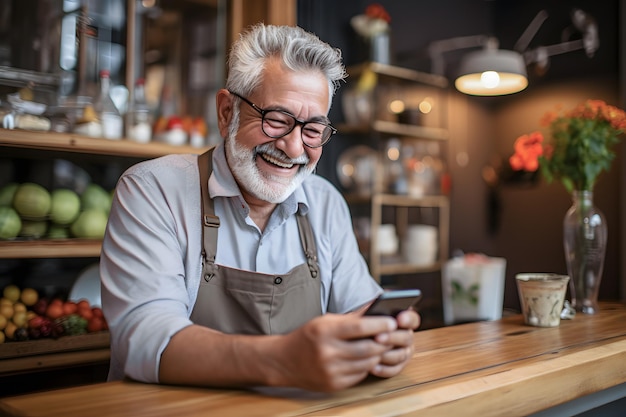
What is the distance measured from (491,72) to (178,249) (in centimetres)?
228

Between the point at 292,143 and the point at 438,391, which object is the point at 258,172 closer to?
the point at 292,143

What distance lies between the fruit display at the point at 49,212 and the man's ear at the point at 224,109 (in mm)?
1044

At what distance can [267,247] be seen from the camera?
1.61 metres

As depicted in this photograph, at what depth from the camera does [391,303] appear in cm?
101

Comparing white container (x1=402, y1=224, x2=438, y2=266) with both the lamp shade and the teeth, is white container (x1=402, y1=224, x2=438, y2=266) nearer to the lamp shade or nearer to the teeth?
the lamp shade

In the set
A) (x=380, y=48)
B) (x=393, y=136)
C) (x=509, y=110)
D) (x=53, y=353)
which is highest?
(x=380, y=48)

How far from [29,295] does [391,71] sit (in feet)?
7.95

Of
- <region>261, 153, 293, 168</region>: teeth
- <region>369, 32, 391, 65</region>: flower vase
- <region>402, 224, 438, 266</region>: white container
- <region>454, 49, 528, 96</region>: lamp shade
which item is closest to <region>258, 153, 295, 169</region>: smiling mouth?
<region>261, 153, 293, 168</region>: teeth

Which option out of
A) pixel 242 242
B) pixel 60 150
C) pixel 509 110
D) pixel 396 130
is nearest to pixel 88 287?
pixel 60 150

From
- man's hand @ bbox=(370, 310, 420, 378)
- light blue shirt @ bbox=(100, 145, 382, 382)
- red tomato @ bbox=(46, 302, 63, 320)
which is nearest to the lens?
man's hand @ bbox=(370, 310, 420, 378)

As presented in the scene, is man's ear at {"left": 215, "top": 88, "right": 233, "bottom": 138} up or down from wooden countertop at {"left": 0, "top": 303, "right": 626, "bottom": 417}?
up

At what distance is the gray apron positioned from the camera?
1441mm

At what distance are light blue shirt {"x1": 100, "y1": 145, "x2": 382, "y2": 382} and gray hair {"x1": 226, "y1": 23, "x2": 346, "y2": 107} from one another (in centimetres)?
22

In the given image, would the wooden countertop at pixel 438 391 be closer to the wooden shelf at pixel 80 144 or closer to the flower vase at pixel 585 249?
the flower vase at pixel 585 249
